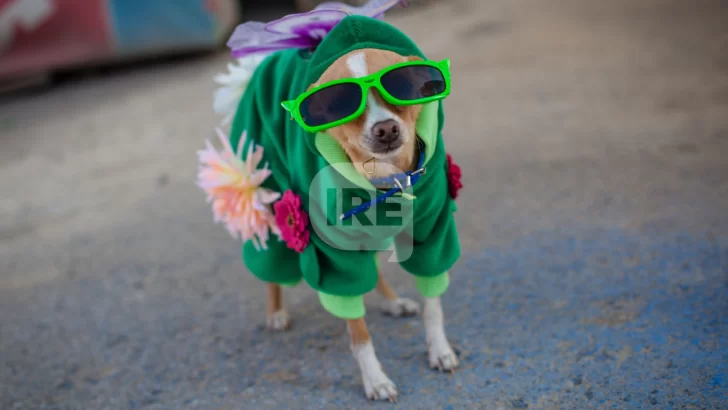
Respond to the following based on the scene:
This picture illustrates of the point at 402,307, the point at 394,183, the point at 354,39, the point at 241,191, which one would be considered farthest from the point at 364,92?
the point at 402,307

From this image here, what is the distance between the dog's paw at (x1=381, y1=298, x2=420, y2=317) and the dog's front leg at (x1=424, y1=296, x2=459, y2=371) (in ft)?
1.13

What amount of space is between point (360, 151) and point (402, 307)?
1000mm

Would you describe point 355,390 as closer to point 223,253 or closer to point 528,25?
point 223,253

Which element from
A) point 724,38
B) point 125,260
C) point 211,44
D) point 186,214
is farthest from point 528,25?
point 125,260

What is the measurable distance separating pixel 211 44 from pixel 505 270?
597 centimetres

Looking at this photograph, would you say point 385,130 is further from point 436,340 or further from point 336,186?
point 436,340

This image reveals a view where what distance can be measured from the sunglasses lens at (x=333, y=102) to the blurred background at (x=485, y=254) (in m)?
1.04

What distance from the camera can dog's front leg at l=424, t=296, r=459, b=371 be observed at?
2.47 metres

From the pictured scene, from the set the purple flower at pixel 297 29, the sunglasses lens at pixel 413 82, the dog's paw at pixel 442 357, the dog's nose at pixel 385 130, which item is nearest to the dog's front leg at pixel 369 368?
the dog's paw at pixel 442 357

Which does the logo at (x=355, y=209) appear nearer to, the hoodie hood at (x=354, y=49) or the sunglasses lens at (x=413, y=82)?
the hoodie hood at (x=354, y=49)

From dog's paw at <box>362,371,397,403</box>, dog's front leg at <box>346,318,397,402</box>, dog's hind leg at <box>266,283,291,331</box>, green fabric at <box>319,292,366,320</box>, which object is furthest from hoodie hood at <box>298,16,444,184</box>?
dog's hind leg at <box>266,283,291,331</box>

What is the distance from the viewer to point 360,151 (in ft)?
6.98

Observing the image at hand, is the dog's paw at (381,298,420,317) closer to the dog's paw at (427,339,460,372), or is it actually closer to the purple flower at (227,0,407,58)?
the dog's paw at (427,339,460,372)

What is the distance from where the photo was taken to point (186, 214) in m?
4.30
